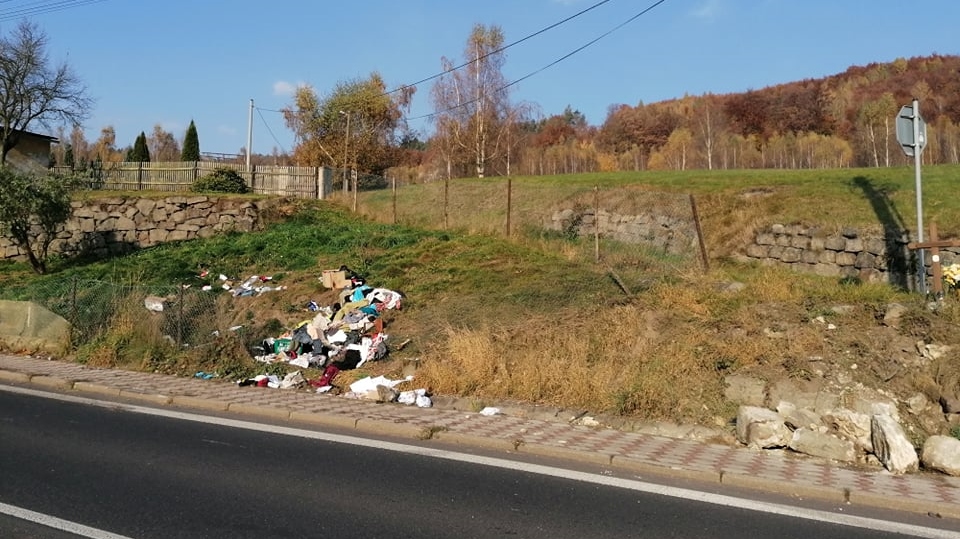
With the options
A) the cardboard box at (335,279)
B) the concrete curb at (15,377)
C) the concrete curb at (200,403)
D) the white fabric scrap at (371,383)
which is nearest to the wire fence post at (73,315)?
the concrete curb at (15,377)

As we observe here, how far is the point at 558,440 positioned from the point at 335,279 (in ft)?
29.6

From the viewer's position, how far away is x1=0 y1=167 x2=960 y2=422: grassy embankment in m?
9.37

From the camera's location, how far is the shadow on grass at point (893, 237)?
1416 cm

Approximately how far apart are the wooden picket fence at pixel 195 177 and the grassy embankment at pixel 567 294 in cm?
730

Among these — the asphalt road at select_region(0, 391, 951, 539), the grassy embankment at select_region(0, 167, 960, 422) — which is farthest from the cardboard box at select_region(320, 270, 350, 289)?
the asphalt road at select_region(0, 391, 951, 539)

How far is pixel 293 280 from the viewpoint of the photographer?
1734 centimetres

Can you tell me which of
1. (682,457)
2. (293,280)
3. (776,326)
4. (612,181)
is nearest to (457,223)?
(293,280)

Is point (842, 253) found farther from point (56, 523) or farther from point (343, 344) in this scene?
point (56, 523)

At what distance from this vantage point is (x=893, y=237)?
1470 centimetres

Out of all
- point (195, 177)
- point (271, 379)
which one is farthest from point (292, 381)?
point (195, 177)

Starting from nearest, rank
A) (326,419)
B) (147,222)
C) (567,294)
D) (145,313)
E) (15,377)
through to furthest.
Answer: (326,419) < (15,377) < (567,294) < (145,313) < (147,222)

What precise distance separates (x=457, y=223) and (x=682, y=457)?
15.0 metres

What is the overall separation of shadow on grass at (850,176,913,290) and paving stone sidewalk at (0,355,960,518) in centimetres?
836

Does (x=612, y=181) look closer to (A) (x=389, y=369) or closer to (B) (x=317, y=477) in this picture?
(A) (x=389, y=369)
